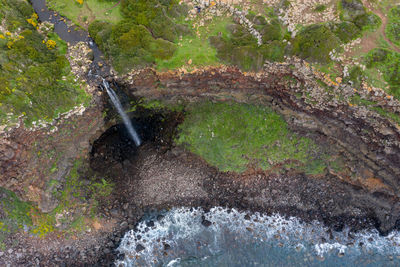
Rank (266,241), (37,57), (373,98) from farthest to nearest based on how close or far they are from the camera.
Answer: (266,241) → (37,57) → (373,98)

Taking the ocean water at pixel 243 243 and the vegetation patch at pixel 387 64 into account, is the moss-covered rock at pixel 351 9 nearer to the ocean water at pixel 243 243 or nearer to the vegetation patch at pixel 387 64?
the vegetation patch at pixel 387 64

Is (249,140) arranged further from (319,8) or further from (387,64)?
(319,8)

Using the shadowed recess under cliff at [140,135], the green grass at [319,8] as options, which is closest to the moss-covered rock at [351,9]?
the green grass at [319,8]

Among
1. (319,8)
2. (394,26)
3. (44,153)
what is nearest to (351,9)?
(319,8)

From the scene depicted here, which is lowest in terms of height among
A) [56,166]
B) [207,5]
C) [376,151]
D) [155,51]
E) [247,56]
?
[376,151]

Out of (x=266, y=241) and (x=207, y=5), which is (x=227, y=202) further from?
(x=207, y=5)

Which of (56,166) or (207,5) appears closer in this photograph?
(56,166)

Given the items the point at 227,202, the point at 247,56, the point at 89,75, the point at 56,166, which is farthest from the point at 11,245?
the point at 247,56
